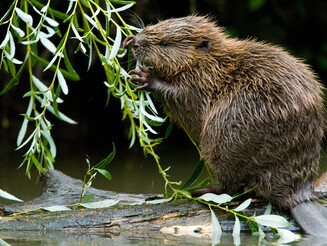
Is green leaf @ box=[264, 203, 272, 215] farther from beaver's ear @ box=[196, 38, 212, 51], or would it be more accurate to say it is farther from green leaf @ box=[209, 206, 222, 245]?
beaver's ear @ box=[196, 38, 212, 51]

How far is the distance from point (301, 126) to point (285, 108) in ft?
0.36

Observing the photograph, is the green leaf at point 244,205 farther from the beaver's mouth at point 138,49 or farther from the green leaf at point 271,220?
the beaver's mouth at point 138,49

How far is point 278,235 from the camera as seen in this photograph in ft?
8.51

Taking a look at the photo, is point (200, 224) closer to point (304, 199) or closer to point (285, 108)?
point (304, 199)

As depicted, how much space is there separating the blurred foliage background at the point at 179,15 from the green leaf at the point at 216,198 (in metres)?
3.09

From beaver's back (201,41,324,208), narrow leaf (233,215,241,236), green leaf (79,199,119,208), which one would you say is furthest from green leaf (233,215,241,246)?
green leaf (79,199,119,208)

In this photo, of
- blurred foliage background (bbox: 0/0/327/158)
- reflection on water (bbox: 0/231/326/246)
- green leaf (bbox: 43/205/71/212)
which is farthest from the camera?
blurred foliage background (bbox: 0/0/327/158)

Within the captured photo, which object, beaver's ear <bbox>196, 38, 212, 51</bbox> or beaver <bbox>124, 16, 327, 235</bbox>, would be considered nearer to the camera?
beaver <bbox>124, 16, 327, 235</bbox>

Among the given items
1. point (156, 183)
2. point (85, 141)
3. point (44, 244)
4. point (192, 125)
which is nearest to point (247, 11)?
point (85, 141)

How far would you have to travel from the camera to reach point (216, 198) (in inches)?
105

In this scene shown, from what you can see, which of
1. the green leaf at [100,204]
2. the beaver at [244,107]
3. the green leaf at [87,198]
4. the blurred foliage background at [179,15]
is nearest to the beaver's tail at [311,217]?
the beaver at [244,107]

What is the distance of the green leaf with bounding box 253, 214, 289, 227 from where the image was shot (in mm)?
2461

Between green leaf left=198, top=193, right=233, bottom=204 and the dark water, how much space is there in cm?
16

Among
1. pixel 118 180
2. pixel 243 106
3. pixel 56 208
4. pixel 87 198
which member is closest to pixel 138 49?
pixel 243 106
